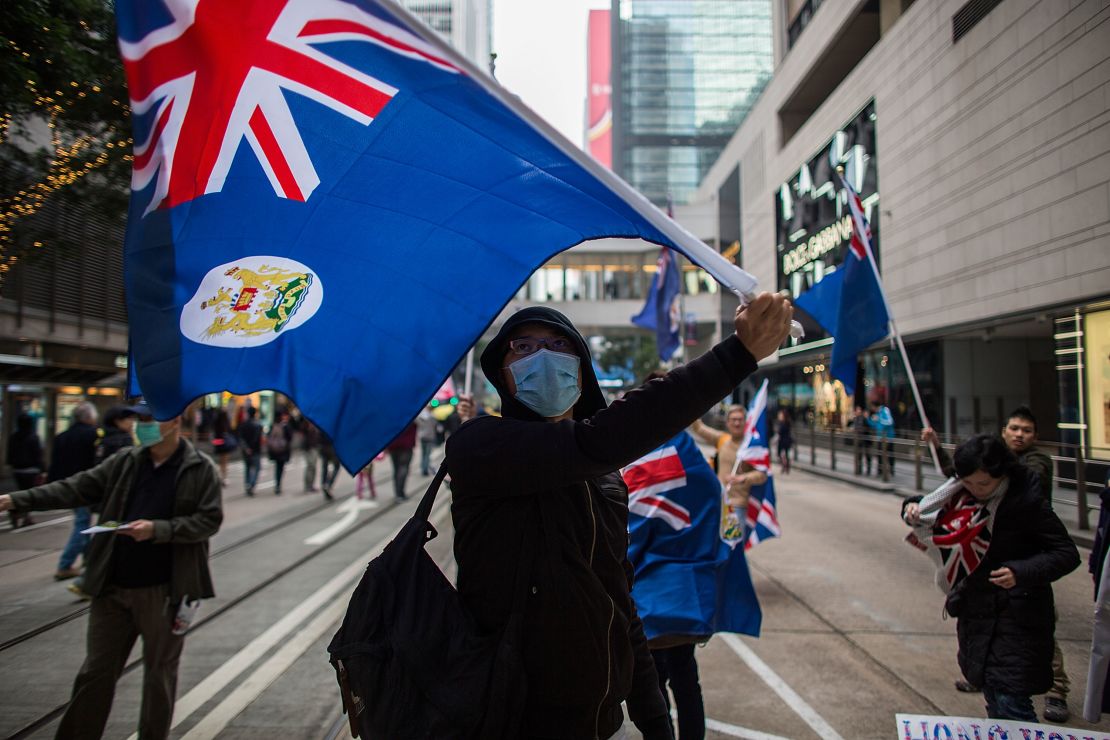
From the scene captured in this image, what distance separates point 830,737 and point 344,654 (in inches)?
125

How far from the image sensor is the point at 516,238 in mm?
2252

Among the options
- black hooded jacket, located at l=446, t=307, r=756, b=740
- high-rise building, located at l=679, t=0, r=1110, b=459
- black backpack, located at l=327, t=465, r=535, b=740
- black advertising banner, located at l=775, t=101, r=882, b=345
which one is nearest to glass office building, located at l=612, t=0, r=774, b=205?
black advertising banner, located at l=775, t=101, r=882, b=345

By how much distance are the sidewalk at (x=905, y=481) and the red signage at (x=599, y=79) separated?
130974 mm

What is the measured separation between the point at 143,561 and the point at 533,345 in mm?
2600

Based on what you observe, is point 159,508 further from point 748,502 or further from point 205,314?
point 748,502

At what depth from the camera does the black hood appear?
79.4 inches

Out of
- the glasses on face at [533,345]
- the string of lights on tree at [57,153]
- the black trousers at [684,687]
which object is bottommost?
the black trousers at [684,687]

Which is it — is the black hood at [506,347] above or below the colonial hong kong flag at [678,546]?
above

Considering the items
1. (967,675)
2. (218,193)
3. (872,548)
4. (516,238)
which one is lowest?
(872,548)

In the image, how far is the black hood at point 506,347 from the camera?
2.02m

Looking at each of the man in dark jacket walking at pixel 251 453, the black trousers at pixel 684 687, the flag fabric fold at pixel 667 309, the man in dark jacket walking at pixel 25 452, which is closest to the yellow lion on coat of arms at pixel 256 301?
the black trousers at pixel 684 687

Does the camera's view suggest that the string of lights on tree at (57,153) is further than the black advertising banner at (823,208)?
No

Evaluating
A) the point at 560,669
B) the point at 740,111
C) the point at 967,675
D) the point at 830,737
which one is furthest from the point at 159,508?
the point at 740,111

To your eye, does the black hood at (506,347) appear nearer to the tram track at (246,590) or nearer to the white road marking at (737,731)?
the white road marking at (737,731)
